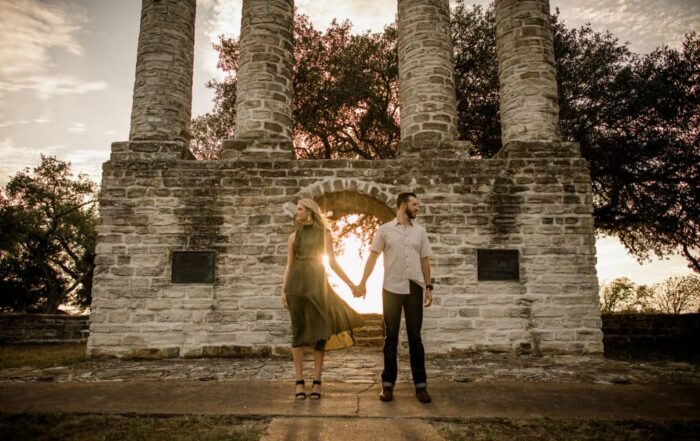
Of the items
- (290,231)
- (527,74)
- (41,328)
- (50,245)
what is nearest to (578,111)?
(527,74)

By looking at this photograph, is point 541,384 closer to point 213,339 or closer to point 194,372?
point 194,372

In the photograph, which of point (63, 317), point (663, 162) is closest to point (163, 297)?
point (63, 317)

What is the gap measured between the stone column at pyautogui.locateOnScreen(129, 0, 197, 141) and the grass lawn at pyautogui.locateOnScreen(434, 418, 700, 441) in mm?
6936

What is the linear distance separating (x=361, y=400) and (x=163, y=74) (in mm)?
6888

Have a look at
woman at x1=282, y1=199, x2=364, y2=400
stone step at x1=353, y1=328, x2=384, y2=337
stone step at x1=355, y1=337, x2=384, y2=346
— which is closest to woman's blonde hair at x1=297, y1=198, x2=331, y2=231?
woman at x1=282, y1=199, x2=364, y2=400

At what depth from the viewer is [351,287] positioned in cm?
418

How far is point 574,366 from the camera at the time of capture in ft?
19.0

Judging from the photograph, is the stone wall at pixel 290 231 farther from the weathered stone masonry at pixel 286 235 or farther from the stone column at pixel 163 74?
the stone column at pixel 163 74

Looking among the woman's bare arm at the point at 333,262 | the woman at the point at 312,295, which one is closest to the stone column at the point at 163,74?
the woman at the point at 312,295

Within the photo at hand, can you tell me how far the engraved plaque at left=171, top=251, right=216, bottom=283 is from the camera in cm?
703

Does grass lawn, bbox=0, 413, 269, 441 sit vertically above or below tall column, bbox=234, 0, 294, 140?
below

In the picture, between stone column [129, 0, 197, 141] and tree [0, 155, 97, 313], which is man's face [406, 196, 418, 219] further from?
tree [0, 155, 97, 313]

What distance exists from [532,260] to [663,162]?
708cm

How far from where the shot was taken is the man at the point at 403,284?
3.91 m
